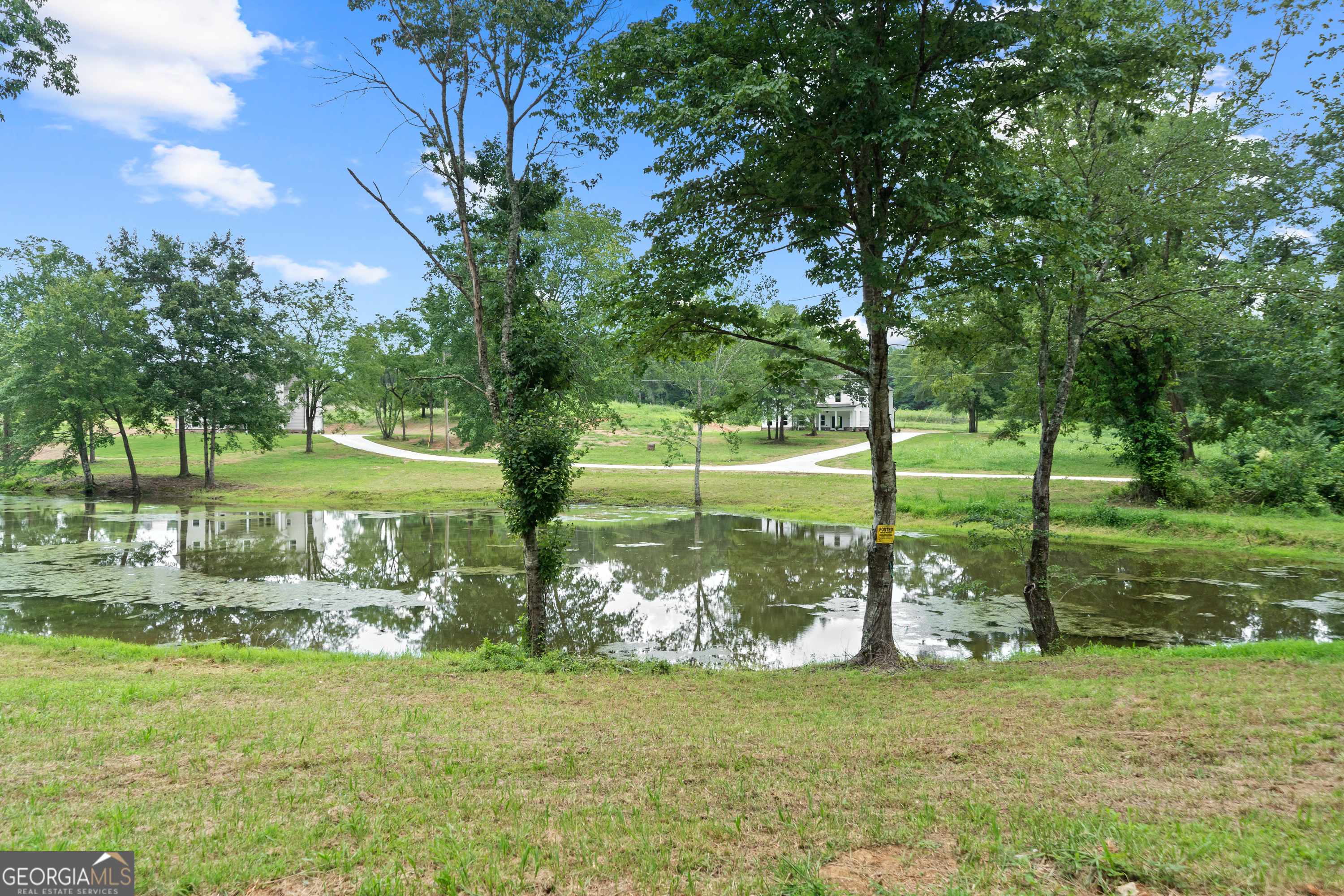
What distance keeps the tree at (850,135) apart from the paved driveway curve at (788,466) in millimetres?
24652

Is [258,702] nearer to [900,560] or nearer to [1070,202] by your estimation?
[1070,202]

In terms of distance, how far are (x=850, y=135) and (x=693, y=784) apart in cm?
771

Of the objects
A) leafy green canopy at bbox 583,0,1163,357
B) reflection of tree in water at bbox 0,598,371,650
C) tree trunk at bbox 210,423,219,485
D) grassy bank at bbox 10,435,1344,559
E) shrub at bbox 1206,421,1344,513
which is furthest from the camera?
tree trunk at bbox 210,423,219,485

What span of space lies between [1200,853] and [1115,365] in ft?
80.2

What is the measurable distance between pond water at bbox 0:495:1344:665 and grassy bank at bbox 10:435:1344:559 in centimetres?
198

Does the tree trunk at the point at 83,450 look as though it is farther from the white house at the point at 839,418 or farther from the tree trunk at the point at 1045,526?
the white house at the point at 839,418

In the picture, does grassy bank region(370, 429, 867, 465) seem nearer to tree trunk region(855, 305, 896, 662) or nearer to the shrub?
the shrub

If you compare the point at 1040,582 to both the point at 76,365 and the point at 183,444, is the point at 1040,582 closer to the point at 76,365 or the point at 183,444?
the point at 76,365

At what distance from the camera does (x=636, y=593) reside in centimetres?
1648

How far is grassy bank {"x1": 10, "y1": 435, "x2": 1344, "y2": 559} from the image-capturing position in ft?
68.3

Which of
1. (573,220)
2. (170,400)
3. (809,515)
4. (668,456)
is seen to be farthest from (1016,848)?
(170,400)

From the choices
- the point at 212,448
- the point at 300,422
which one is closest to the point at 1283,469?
the point at 212,448

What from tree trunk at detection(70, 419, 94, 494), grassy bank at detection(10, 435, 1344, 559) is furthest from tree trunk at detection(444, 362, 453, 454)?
tree trunk at detection(70, 419, 94, 494)

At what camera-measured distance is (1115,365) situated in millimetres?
23828
